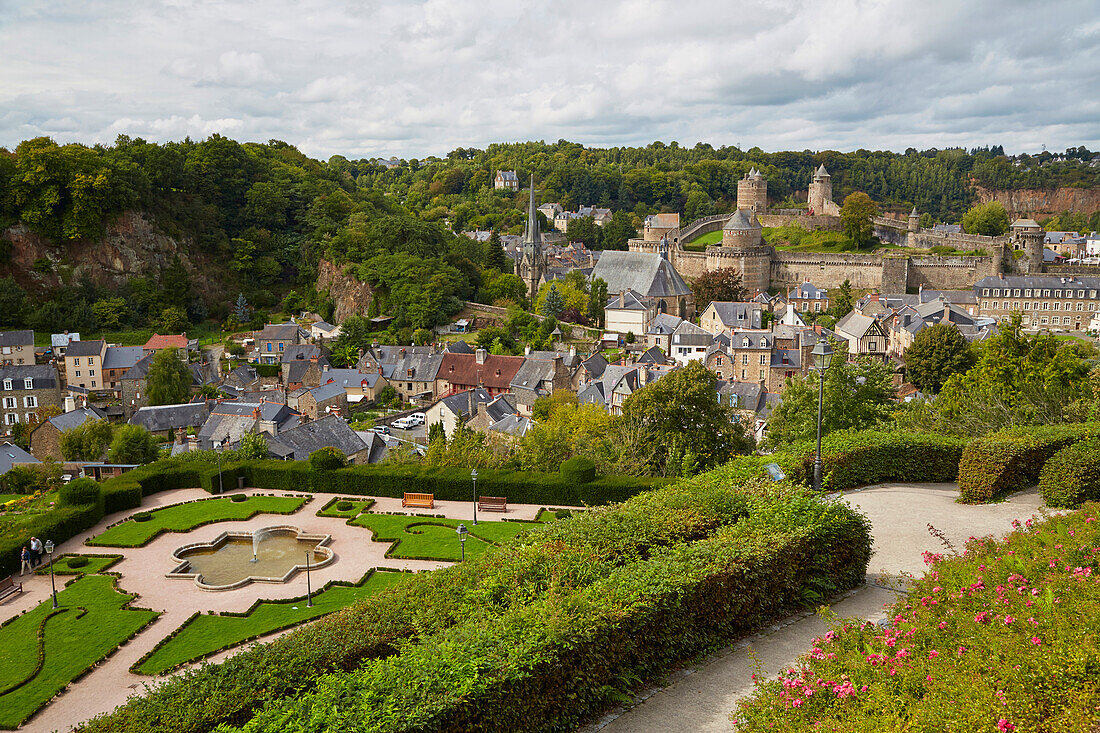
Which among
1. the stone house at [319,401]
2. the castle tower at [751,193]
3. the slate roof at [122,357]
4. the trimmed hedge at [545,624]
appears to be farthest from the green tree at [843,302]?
the trimmed hedge at [545,624]

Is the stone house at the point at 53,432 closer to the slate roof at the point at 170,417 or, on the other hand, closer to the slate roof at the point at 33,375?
the slate roof at the point at 170,417

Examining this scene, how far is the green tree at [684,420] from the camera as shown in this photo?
2475cm

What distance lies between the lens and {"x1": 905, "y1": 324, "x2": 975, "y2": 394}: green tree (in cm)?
4950

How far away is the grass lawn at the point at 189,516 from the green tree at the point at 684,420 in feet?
35.6

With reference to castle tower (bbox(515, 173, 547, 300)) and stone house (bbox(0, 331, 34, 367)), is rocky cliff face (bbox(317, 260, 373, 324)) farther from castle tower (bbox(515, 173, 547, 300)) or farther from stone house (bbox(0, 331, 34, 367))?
stone house (bbox(0, 331, 34, 367))

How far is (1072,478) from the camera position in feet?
44.5

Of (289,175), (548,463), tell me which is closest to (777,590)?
(548,463)

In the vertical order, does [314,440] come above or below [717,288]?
below

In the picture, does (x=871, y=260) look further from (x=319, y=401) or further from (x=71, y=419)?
(x=71, y=419)

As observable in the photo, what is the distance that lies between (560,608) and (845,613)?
14.0 ft

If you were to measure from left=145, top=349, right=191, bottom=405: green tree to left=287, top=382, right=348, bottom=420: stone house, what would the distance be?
7.12m

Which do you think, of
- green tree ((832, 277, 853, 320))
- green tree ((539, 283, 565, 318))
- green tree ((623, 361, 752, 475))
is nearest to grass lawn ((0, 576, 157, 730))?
green tree ((623, 361, 752, 475))

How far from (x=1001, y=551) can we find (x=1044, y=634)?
2.67 metres

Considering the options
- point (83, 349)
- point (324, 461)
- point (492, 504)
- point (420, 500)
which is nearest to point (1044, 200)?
Result: point (83, 349)
